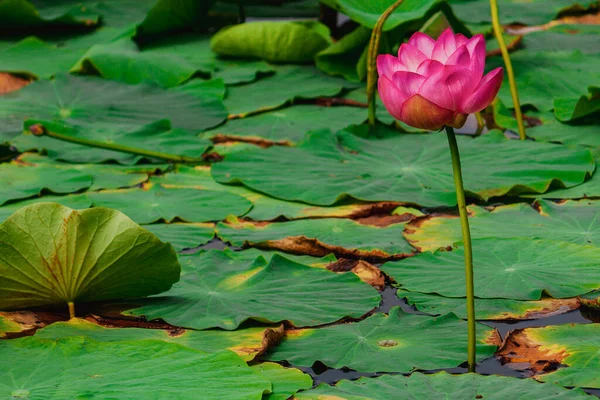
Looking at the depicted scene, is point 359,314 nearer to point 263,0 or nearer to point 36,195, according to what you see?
point 36,195

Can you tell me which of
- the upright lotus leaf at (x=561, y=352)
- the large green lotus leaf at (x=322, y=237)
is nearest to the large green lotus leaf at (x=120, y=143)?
the large green lotus leaf at (x=322, y=237)

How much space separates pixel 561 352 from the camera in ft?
4.53

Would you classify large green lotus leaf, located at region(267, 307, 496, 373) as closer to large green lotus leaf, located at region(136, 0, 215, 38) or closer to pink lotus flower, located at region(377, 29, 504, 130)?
pink lotus flower, located at region(377, 29, 504, 130)

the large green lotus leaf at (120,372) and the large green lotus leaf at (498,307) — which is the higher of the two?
the large green lotus leaf at (120,372)

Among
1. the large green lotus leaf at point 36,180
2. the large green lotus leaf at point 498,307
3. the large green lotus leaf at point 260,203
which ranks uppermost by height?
the large green lotus leaf at point 498,307

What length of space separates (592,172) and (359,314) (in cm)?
90

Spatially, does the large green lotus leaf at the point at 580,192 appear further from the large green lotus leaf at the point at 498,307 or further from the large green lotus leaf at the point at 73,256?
the large green lotus leaf at the point at 73,256

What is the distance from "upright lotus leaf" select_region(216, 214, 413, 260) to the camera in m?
1.84

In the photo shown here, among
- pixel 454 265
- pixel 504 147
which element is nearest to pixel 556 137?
pixel 504 147

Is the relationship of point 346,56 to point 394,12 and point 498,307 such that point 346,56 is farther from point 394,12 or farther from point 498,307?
point 498,307

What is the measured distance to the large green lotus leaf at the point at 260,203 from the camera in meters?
2.06

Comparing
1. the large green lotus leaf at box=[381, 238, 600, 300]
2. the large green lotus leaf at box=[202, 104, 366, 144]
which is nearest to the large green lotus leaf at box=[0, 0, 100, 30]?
the large green lotus leaf at box=[202, 104, 366, 144]

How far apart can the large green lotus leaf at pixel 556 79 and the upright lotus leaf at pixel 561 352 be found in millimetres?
1157

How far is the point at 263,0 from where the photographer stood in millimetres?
3908
